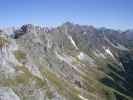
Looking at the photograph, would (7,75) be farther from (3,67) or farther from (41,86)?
(41,86)

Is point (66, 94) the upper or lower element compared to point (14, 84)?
lower

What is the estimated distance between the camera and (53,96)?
13912 centimetres

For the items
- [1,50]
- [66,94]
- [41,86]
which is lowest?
[66,94]

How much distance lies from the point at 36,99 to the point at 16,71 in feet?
65.5

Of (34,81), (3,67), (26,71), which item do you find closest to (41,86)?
(34,81)

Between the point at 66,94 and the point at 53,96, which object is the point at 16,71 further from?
the point at 66,94

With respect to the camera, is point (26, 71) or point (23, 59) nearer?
point (26, 71)

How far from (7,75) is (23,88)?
1145 centimetres

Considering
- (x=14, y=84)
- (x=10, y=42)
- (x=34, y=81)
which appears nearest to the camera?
(x=14, y=84)

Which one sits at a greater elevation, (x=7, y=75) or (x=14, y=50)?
(x=14, y=50)

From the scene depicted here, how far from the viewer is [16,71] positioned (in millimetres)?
136875

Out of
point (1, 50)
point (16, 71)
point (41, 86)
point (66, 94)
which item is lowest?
point (66, 94)

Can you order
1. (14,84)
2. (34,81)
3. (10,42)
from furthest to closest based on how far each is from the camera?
(10,42)
(34,81)
(14,84)

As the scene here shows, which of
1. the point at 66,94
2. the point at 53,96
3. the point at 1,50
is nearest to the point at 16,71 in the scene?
the point at 1,50
